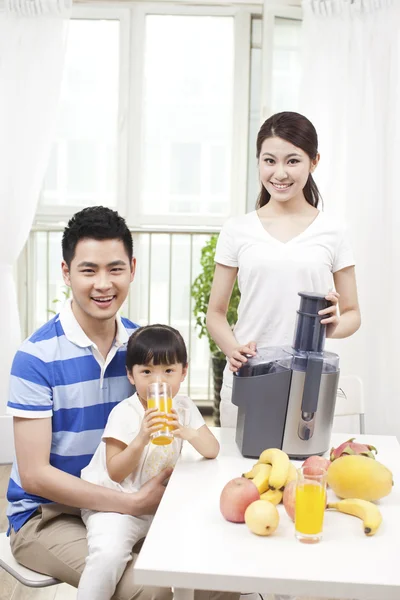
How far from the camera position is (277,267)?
197 centimetres

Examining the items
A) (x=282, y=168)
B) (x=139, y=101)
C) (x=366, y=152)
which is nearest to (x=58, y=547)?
(x=282, y=168)

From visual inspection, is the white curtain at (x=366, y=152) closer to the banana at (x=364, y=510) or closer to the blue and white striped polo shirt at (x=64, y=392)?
the blue and white striped polo shirt at (x=64, y=392)

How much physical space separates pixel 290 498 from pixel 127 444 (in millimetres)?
424

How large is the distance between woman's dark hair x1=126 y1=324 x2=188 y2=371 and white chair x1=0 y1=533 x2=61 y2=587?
1.54 ft

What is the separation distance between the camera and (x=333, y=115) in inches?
130

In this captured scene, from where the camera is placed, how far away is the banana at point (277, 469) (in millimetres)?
1342

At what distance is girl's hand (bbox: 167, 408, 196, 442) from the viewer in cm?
144

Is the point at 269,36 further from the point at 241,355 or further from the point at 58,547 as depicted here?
the point at 58,547

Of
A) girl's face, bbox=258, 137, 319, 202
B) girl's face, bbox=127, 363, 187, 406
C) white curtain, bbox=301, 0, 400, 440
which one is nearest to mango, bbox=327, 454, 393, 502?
girl's face, bbox=127, 363, 187, 406

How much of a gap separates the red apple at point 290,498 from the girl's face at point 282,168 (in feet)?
2.87

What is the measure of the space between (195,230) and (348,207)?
3.33ft

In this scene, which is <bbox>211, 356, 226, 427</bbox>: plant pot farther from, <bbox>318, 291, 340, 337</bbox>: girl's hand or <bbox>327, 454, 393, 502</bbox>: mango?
<bbox>327, 454, 393, 502</bbox>: mango

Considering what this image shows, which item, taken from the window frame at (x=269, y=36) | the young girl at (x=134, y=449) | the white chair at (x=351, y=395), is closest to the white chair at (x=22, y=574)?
the young girl at (x=134, y=449)

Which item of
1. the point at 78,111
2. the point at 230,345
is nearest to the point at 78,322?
the point at 230,345
